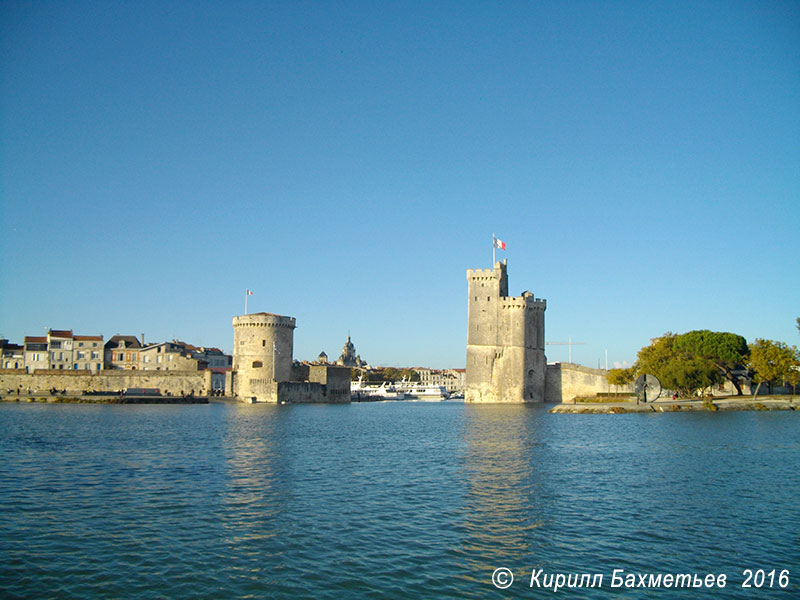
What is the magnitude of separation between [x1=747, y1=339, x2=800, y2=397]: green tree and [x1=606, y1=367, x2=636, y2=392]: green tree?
362 inches

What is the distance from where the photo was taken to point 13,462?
58.1 feet

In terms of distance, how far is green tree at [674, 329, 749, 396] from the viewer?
1923 inches

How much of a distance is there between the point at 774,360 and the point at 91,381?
5591cm

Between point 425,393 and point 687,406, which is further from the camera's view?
point 425,393

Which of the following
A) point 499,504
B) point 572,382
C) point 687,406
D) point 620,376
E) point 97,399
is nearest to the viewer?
point 499,504

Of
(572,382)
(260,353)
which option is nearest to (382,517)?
(260,353)

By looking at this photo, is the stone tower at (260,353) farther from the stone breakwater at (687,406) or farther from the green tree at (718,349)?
the green tree at (718,349)

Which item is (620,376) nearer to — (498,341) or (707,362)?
(707,362)

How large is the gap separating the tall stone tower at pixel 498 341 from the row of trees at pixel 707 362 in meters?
7.26

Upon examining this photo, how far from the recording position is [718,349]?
162 feet

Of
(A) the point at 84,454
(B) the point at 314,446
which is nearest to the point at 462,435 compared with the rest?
(B) the point at 314,446

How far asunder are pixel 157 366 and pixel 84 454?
169ft

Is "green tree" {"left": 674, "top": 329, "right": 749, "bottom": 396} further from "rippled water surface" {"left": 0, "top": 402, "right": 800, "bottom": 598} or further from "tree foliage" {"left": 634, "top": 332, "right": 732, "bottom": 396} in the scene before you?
"rippled water surface" {"left": 0, "top": 402, "right": 800, "bottom": 598}

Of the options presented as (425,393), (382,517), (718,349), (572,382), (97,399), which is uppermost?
(718,349)
